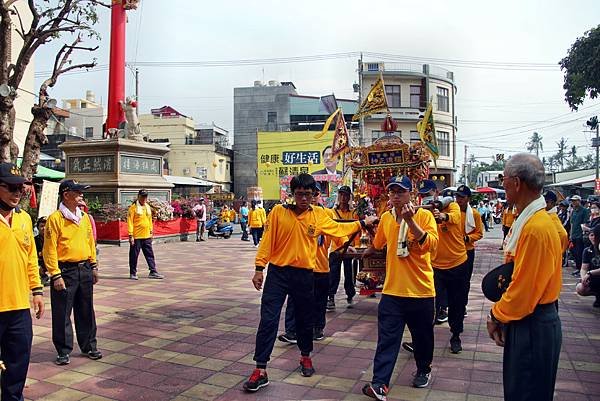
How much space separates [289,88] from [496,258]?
32233 mm

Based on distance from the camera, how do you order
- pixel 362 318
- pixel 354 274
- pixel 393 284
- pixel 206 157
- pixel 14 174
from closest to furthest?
pixel 14 174, pixel 393 284, pixel 362 318, pixel 354 274, pixel 206 157

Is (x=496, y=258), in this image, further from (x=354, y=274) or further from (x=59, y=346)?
(x=59, y=346)

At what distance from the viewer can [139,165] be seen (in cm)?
1636

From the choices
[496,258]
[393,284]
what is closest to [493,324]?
[393,284]

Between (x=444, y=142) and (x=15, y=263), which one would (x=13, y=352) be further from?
(x=444, y=142)

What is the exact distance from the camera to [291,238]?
175 inches

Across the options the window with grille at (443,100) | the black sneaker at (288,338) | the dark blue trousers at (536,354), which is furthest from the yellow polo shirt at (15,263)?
the window with grille at (443,100)

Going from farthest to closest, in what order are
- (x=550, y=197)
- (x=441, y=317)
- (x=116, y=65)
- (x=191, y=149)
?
(x=191, y=149) → (x=116, y=65) → (x=550, y=197) → (x=441, y=317)

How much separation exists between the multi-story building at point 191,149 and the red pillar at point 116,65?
19.6m

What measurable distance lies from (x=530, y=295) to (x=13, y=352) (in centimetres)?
328

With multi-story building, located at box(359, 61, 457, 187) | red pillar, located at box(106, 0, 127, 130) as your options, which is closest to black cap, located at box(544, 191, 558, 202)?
red pillar, located at box(106, 0, 127, 130)

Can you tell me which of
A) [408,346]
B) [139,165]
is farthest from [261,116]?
[408,346]

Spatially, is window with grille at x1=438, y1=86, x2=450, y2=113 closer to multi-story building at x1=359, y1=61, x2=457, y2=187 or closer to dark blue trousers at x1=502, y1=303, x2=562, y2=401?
multi-story building at x1=359, y1=61, x2=457, y2=187

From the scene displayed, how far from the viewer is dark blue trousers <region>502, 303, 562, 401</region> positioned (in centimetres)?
252
